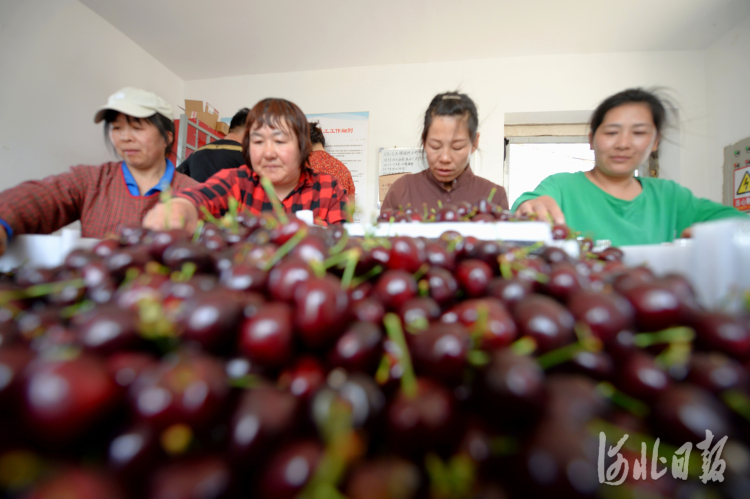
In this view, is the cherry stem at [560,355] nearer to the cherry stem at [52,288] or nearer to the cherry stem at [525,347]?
the cherry stem at [525,347]

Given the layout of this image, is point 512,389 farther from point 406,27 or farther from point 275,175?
point 406,27

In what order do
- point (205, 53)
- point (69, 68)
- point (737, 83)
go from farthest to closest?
point (205, 53) < point (737, 83) < point (69, 68)

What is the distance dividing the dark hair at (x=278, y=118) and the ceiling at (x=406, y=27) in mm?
1769

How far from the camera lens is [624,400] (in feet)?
0.84

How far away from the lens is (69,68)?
7.88ft

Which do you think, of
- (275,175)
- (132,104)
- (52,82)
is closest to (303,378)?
(275,175)

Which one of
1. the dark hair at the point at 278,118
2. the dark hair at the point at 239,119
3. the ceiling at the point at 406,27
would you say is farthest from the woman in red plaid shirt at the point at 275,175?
the ceiling at the point at 406,27

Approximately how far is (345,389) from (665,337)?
0.31m

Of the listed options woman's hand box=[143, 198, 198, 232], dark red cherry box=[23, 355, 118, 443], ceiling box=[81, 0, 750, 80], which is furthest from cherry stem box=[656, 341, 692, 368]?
ceiling box=[81, 0, 750, 80]

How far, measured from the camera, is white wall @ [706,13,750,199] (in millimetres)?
2514

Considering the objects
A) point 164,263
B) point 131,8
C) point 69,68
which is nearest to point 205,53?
point 131,8

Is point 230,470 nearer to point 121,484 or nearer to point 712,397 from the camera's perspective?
point 121,484

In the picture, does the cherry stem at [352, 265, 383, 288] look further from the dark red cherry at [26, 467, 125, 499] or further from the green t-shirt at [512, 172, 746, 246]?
the green t-shirt at [512, 172, 746, 246]

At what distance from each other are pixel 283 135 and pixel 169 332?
1.11 m
